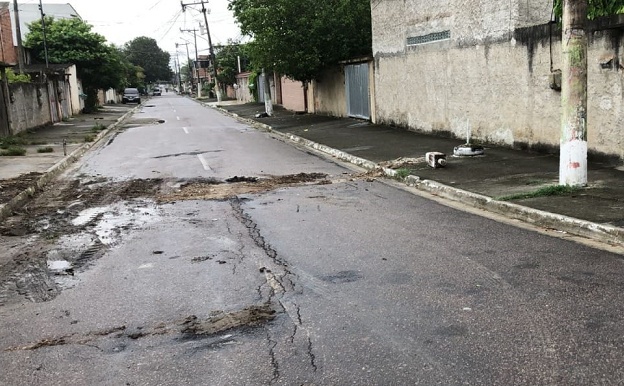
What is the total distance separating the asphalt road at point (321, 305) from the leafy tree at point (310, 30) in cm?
1810

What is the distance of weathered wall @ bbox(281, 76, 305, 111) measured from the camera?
115 feet

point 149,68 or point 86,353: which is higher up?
point 149,68

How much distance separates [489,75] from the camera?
46.6ft

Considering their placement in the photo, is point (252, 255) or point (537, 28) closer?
point (252, 255)

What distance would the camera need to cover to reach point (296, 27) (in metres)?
26.0

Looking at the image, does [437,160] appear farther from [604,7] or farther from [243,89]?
[243,89]

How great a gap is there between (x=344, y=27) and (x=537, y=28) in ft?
47.2

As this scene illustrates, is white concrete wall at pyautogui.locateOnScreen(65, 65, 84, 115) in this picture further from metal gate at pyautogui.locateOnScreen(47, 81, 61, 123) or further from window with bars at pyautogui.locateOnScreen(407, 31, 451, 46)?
window with bars at pyautogui.locateOnScreen(407, 31, 451, 46)

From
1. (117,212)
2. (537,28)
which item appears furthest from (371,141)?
(117,212)

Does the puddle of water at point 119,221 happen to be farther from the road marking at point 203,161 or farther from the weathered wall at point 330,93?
the weathered wall at point 330,93

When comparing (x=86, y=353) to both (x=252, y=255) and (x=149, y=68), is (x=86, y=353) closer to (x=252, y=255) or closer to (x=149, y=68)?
(x=252, y=255)

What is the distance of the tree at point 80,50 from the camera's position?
1665 inches

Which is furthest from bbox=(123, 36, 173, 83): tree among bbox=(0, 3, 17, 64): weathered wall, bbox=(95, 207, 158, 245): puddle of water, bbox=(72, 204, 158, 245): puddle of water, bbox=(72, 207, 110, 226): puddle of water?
bbox=(95, 207, 158, 245): puddle of water

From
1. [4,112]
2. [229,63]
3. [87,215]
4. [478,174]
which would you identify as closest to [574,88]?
[478,174]
